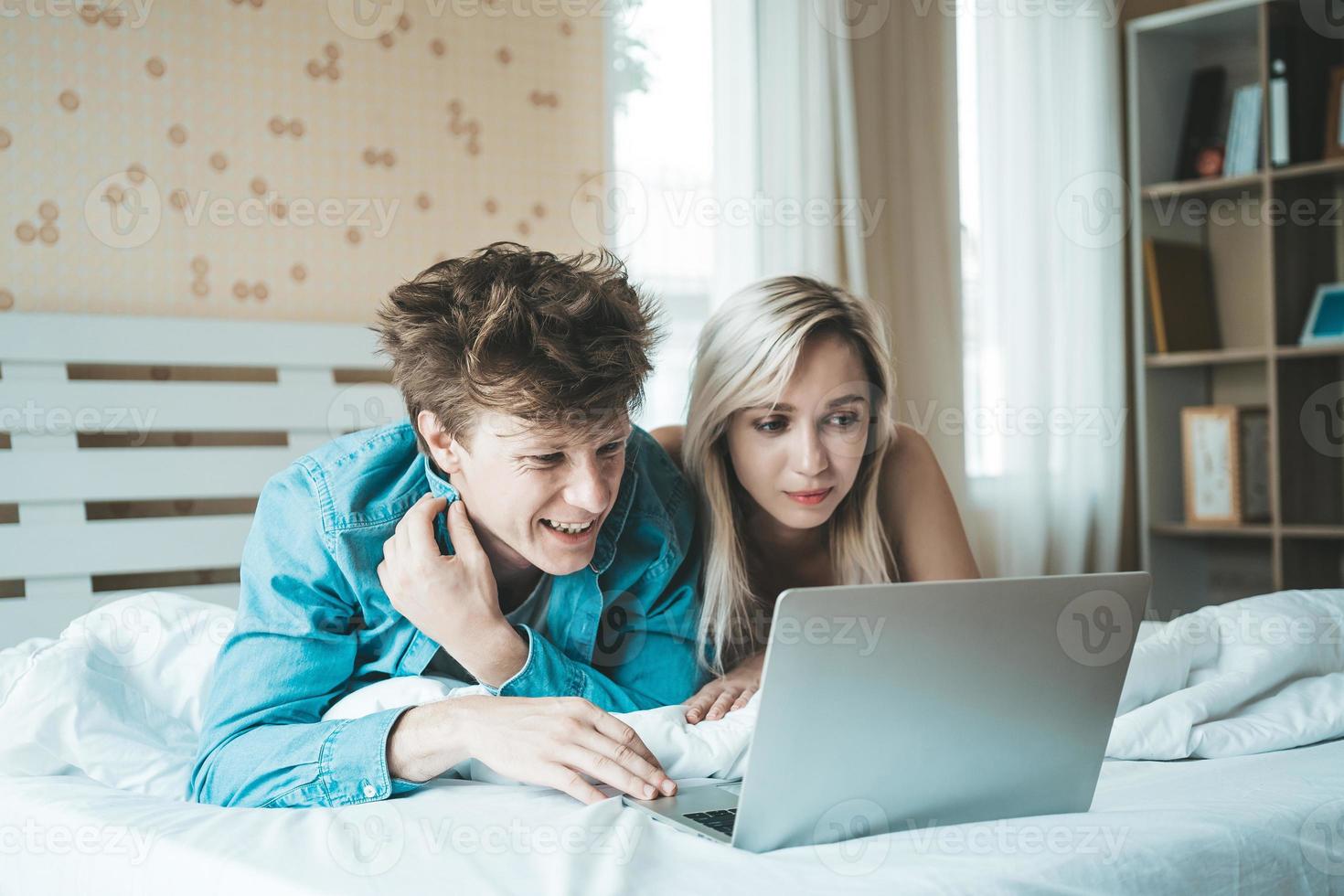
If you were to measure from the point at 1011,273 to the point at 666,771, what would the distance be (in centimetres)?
269

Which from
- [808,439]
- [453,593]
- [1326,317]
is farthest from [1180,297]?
[453,593]

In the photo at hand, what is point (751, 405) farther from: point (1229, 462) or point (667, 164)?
point (1229, 462)

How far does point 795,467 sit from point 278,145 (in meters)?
1.36

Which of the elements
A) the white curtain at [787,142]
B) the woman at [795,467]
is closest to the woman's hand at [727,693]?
the woman at [795,467]

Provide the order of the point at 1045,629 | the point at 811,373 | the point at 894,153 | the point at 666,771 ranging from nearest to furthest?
the point at 1045,629
the point at 666,771
the point at 811,373
the point at 894,153

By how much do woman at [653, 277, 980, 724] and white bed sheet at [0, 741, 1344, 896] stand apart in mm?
513

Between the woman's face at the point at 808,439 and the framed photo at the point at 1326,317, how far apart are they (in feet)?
7.42

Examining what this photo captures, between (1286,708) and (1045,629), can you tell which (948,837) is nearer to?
(1045,629)

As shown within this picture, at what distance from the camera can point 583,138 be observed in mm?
2828

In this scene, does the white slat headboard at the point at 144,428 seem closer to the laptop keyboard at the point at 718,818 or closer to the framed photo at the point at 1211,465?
the laptop keyboard at the point at 718,818

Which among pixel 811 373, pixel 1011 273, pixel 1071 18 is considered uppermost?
pixel 1071 18

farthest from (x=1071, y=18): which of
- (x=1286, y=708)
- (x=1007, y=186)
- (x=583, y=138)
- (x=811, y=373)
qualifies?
(x=1286, y=708)

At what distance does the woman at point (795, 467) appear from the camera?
1.58 metres

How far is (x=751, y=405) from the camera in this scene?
1.59 metres
